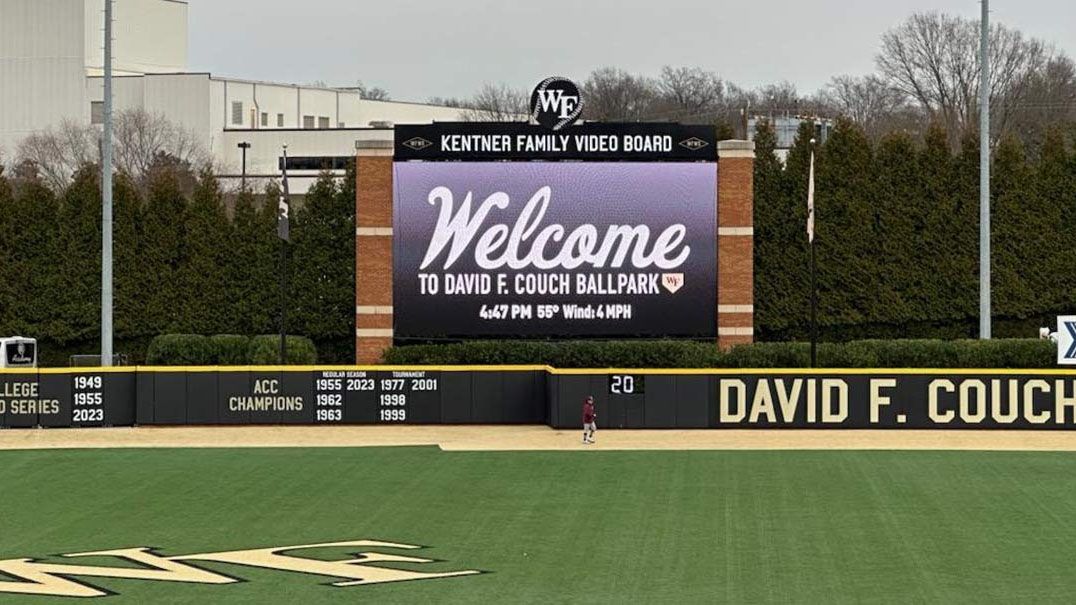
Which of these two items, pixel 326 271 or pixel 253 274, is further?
pixel 253 274

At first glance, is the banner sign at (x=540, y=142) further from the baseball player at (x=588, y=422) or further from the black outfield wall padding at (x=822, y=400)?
the baseball player at (x=588, y=422)

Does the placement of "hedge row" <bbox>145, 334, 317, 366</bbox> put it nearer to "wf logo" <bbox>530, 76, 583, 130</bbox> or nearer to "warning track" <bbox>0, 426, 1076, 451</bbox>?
"warning track" <bbox>0, 426, 1076, 451</bbox>

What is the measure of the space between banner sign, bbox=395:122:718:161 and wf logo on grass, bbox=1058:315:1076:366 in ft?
35.7

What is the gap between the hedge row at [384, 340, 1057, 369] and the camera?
42.0m

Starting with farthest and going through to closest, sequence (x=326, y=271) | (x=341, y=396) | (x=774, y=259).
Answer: (x=326, y=271) < (x=774, y=259) < (x=341, y=396)

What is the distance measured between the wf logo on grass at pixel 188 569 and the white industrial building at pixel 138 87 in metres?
68.9

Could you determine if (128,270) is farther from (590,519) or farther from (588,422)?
(590,519)

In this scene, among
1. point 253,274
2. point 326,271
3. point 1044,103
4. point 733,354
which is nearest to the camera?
point 733,354

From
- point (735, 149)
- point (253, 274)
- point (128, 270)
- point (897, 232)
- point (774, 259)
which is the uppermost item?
point (735, 149)

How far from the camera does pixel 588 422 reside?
35562 millimetres

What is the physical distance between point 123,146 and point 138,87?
3409mm

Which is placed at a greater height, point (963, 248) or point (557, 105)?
point (557, 105)

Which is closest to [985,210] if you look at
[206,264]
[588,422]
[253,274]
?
[588,422]

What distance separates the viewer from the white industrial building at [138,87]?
91.6 meters
